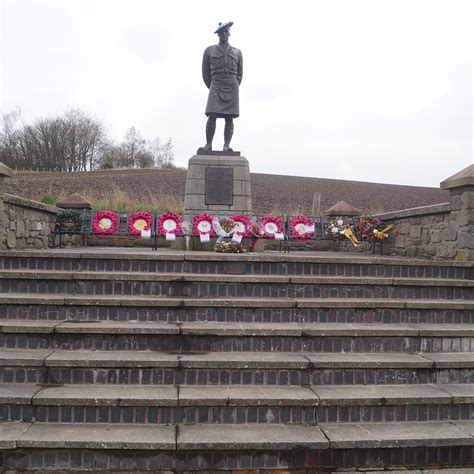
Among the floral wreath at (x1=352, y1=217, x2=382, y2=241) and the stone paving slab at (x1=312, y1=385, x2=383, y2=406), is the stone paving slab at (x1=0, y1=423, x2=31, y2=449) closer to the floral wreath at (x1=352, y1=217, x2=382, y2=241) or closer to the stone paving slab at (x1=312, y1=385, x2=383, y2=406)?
the stone paving slab at (x1=312, y1=385, x2=383, y2=406)

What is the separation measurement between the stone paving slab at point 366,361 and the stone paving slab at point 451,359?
0.33ft

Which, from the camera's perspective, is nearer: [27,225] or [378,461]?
[378,461]

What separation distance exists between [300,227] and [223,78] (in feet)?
12.4

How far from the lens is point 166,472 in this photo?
3293 millimetres

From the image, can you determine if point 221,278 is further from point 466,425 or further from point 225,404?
point 466,425

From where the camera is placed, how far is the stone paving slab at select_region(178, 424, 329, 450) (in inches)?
130

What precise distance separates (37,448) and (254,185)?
28523 mm

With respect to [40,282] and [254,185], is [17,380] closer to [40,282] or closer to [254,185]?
[40,282]

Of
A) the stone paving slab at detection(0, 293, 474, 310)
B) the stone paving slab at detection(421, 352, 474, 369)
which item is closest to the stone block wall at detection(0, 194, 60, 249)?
the stone paving slab at detection(0, 293, 474, 310)

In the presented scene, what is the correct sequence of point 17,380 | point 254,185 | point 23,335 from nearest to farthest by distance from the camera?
point 17,380 < point 23,335 < point 254,185

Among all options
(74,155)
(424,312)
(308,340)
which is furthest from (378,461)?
(74,155)

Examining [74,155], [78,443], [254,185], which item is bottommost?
[78,443]

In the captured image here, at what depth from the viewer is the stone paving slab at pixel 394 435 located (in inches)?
134

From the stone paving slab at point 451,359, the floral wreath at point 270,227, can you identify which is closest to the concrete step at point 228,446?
the stone paving slab at point 451,359
